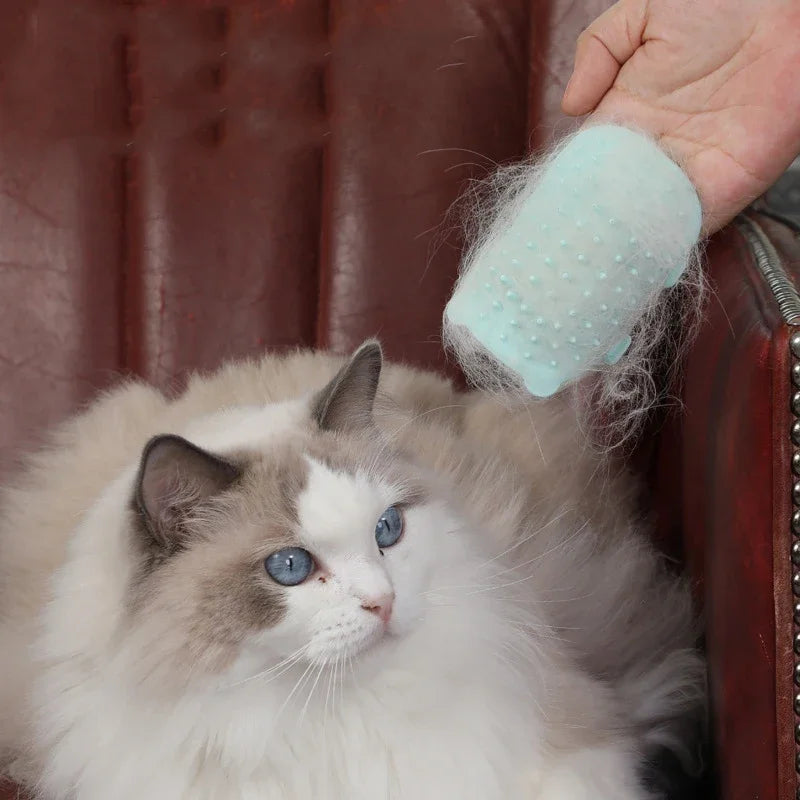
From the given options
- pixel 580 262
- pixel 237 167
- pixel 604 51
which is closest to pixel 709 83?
pixel 604 51

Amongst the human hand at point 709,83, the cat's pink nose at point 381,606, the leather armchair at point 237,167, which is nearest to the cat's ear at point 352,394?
the cat's pink nose at point 381,606

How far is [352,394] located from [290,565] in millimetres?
226

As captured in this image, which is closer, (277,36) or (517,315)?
(517,315)

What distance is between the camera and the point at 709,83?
103 centimetres

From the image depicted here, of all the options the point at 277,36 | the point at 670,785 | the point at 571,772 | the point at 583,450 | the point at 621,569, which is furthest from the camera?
the point at 277,36

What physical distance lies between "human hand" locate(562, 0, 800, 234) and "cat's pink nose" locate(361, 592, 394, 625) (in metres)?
0.56

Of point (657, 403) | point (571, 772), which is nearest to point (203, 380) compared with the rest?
point (657, 403)

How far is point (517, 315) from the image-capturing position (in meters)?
0.95

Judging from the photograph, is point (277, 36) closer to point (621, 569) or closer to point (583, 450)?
point (583, 450)

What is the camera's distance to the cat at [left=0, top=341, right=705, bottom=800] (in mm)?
794

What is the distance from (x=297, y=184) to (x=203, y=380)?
0.43m

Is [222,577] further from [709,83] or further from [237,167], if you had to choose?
[237,167]

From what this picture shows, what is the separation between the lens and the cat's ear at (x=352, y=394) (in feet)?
3.08

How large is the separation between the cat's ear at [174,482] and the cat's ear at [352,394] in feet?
0.45
